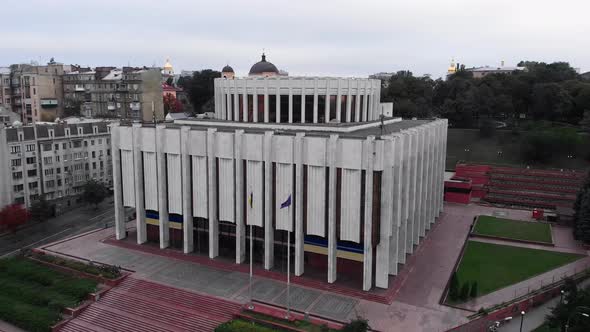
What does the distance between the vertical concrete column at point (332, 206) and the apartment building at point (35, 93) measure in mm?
77164

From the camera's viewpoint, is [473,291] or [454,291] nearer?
[454,291]

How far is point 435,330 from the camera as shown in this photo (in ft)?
101

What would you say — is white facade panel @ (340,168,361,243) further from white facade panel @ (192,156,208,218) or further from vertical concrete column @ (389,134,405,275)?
white facade panel @ (192,156,208,218)

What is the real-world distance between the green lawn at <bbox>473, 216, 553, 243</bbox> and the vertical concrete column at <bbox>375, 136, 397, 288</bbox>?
20.6 m

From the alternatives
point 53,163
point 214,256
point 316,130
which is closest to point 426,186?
point 316,130

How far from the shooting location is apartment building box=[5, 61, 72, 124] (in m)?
93.0

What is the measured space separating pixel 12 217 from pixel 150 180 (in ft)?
57.6

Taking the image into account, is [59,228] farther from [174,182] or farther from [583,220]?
[583,220]

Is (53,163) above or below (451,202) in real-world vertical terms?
above

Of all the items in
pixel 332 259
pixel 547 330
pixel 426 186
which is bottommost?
pixel 547 330

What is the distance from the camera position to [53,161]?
205ft

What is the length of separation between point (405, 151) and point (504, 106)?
2582 inches

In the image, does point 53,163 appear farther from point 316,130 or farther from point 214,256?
point 316,130

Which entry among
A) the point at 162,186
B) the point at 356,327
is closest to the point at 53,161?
the point at 162,186
